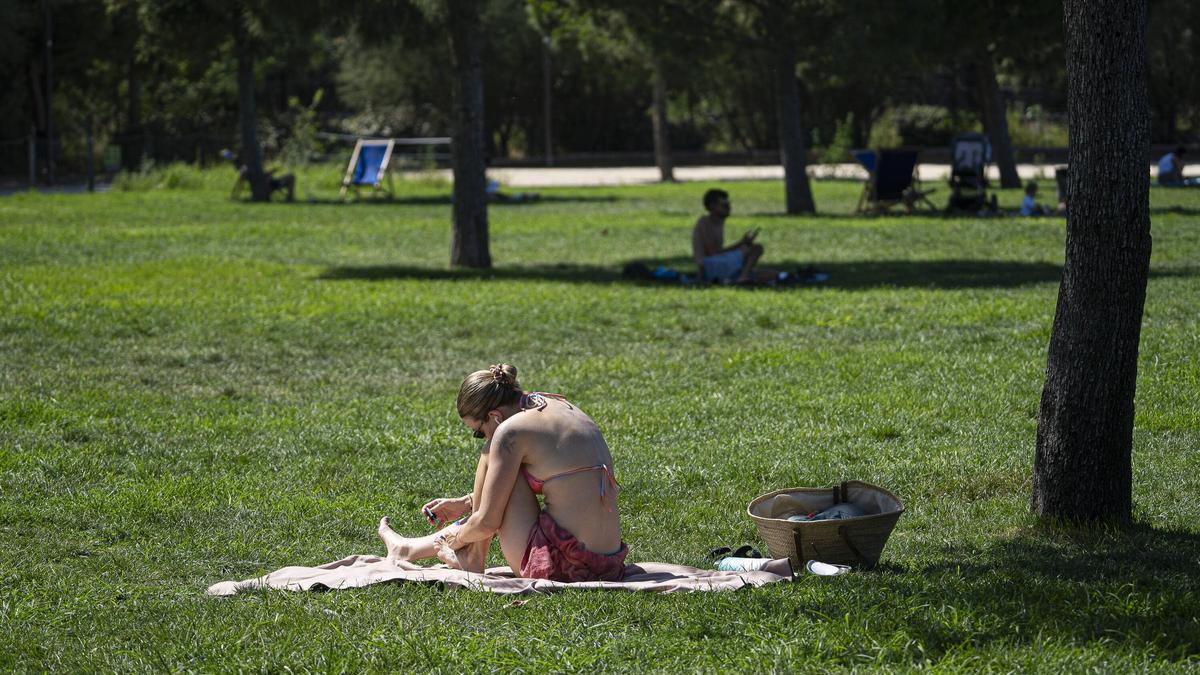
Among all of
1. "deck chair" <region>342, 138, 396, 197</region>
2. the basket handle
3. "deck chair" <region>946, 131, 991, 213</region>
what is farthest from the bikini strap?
"deck chair" <region>342, 138, 396, 197</region>

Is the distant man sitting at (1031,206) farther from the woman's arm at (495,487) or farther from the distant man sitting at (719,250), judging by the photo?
the woman's arm at (495,487)

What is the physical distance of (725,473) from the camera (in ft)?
24.7

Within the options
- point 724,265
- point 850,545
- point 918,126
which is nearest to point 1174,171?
point 724,265

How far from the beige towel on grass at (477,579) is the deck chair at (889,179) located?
20022 millimetres

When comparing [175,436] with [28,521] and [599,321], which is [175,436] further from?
[599,321]

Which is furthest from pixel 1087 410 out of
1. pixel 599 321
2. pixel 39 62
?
pixel 39 62

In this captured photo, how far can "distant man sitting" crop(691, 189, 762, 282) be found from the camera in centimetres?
1552

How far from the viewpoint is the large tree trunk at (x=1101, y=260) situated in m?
5.79

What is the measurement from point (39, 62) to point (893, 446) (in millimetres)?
39855

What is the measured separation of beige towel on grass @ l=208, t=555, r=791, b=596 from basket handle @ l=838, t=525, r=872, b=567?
11.1 inches

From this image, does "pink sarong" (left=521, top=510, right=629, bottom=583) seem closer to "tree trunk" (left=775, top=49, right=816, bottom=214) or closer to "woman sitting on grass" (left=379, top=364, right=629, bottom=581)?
"woman sitting on grass" (left=379, top=364, right=629, bottom=581)

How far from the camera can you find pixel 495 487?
17.9 ft

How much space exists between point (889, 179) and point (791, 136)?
193 centimetres

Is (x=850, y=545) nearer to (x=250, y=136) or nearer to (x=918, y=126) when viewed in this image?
(x=250, y=136)
